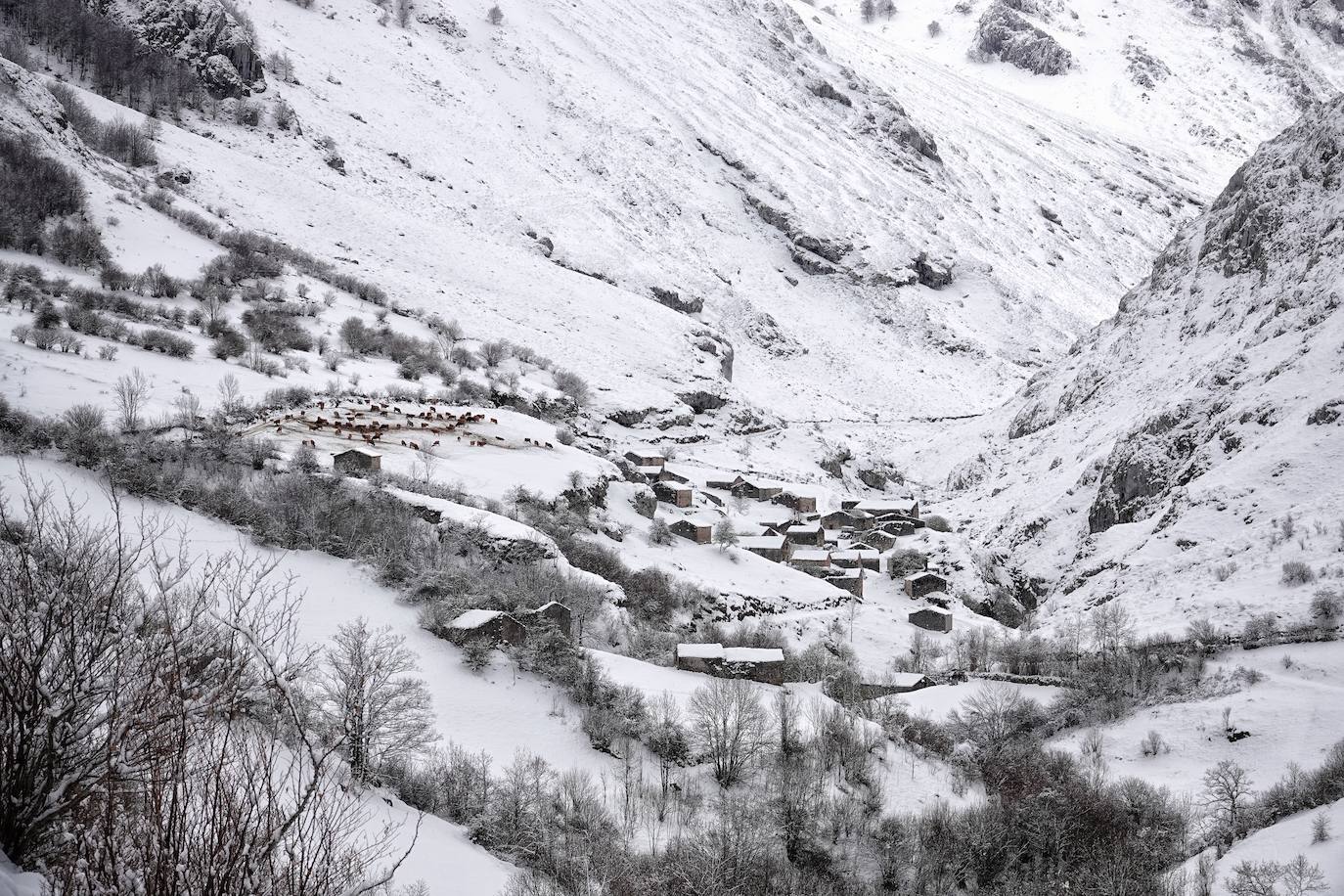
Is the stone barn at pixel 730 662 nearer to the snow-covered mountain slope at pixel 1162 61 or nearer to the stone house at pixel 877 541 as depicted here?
the stone house at pixel 877 541

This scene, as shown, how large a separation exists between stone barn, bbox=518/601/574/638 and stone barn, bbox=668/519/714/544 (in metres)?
14.7

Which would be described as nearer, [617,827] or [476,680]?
[617,827]

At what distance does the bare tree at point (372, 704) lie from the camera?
13492 mm

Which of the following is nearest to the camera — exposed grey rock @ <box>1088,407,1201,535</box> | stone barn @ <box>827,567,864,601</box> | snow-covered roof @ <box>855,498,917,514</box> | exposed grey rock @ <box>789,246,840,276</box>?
exposed grey rock @ <box>1088,407,1201,535</box>

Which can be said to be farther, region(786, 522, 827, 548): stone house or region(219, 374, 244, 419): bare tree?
region(786, 522, 827, 548): stone house

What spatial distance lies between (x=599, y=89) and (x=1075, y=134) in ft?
275

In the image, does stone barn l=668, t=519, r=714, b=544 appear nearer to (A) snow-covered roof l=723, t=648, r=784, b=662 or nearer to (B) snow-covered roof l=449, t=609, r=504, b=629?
(A) snow-covered roof l=723, t=648, r=784, b=662

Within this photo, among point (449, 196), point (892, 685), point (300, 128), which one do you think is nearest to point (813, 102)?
point (449, 196)

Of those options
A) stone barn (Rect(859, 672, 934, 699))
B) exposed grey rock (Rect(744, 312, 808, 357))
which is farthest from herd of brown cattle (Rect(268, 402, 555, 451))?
exposed grey rock (Rect(744, 312, 808, 357))

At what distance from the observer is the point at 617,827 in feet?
50.0

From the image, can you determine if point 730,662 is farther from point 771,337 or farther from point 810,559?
point 771,337

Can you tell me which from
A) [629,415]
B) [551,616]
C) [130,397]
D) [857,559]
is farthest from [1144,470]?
[130,397]

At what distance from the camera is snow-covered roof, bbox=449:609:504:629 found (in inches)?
739

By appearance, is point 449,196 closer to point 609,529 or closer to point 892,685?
point 609,529
